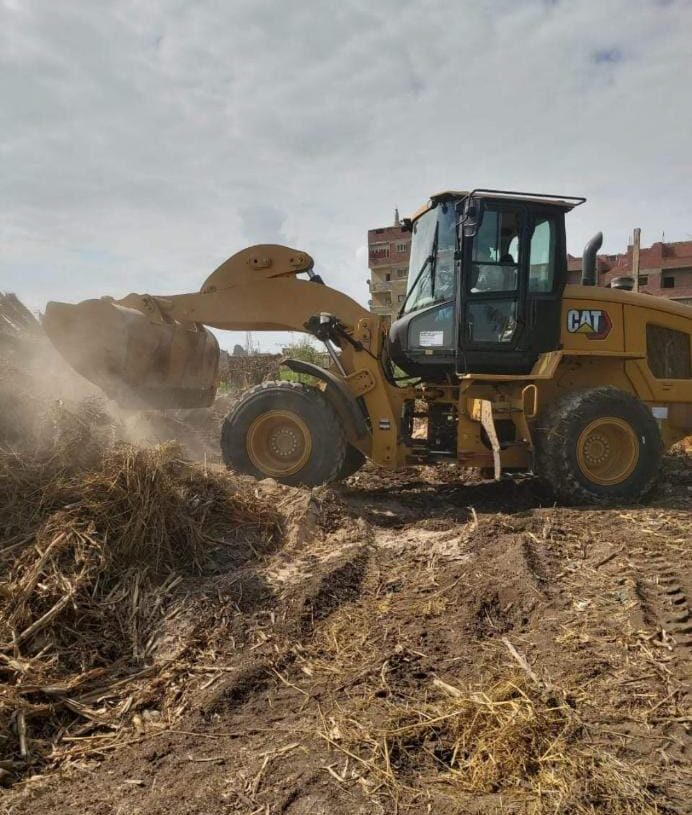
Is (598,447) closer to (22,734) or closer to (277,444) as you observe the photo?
(277,444)

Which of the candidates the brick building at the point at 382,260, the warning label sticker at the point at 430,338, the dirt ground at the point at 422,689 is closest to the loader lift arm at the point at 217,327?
the warning label sticker at the point at 430,338

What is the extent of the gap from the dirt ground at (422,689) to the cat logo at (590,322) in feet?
7.66

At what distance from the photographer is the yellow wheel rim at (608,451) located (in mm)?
5898

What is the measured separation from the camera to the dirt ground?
2.07 m

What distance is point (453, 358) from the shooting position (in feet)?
20.3

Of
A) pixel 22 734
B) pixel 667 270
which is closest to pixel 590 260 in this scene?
pixel 22 734

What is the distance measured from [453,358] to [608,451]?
1.75 meters

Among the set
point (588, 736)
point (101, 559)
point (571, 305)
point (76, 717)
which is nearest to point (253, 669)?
point (76, 717)

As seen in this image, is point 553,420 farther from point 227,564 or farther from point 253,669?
point 253,669

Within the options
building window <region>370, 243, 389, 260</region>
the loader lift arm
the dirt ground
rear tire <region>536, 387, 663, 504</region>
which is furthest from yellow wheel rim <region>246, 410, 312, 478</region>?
building window <region>370, 243, 389, 260</region>

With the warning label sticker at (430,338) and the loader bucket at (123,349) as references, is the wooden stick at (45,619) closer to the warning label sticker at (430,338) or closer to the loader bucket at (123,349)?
the loader bucket at (123,349)

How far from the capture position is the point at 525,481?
7.30 meters

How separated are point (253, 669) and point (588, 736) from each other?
4.79ft

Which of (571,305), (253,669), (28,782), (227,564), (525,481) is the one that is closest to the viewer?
(28,782)
